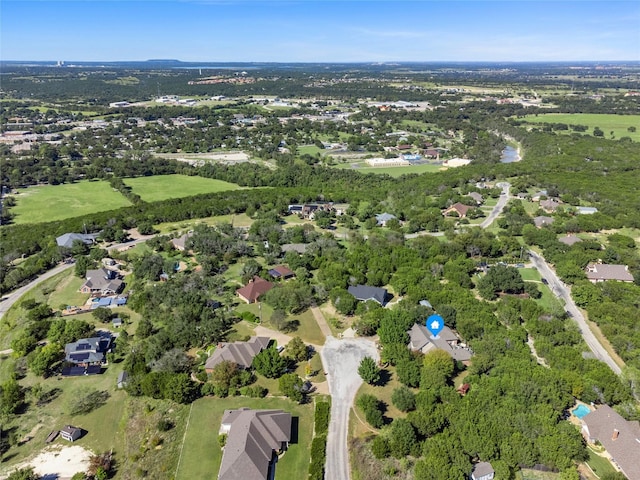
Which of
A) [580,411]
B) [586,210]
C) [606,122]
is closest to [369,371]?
[580,411]

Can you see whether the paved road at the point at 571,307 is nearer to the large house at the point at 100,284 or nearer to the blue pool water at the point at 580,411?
the blue pool water at the point at 580,411

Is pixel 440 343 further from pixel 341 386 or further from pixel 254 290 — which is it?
pixel 254 290

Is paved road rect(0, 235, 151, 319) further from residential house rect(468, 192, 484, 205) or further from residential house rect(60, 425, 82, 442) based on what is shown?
residential house rect(468, 192, 484, 205)

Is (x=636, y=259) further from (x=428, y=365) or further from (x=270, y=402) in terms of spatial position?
(x=270, y=402)

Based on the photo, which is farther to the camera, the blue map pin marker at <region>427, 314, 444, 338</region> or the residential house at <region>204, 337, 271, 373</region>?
the blue map pin marker at <region>427, 314, 444, 338</region>

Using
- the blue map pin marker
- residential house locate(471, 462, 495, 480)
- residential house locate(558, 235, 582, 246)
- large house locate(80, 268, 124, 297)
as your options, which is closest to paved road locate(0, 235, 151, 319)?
large house locate(80, 268, 124, 297)

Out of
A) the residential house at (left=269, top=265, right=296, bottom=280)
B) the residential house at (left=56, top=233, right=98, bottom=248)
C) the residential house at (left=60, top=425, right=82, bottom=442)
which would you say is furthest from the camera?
the residential house at (left=56, top=233, right=98, bottom=248)

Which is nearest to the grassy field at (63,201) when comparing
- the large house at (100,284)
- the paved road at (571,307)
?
the large house at (100,284)
